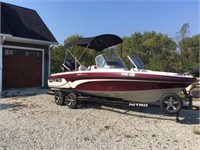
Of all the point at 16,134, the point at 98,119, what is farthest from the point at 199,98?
the point at 16,134

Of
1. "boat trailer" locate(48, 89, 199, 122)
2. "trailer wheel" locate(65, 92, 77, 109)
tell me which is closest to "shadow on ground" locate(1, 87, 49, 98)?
"boat trailer" locate(48, 89, 199, 122)

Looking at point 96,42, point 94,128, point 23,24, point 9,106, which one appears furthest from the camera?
point 23,24

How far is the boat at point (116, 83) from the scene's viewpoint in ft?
20.6

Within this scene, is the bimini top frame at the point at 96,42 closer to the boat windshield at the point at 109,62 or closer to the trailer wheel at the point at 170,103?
the boat windshield at the point at 109,62

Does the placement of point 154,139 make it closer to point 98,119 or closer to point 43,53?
point 98,119

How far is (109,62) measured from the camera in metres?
7.91

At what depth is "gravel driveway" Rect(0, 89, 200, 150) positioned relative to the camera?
4699 millimetres

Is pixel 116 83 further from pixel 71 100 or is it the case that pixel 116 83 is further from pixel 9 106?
pixel 9 106

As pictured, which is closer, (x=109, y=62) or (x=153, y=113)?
(x=153, y=113)

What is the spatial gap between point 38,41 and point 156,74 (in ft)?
30.2

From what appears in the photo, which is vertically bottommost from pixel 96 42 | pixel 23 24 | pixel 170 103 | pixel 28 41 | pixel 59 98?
pixel 59 98

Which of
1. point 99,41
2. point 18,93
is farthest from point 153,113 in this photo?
point 18,93

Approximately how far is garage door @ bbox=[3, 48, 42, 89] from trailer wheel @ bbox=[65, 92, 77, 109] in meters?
5.91

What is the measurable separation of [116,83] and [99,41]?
2.41 metres
